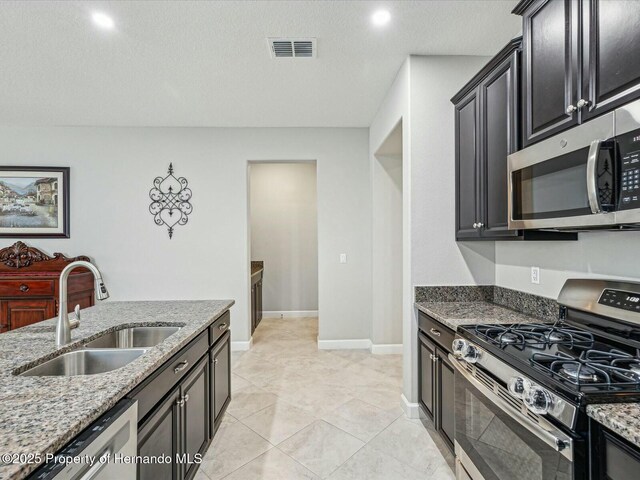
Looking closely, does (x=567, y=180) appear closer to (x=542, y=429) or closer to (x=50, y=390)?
(x=542, y=429)

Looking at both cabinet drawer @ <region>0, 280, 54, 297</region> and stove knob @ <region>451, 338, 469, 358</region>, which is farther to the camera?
cabinet drawer @ <region>0, 280, 54, 297</region>

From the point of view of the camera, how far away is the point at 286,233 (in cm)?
627

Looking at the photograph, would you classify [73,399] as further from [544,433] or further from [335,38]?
[335,38]

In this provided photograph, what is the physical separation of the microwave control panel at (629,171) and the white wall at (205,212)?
319cm

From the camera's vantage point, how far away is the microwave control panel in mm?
1153

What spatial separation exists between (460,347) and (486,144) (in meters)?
1.26

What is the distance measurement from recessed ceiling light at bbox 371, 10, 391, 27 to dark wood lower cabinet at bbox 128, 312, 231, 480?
222 centimetres

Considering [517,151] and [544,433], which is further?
[517,151]

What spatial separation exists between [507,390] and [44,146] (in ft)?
17.6

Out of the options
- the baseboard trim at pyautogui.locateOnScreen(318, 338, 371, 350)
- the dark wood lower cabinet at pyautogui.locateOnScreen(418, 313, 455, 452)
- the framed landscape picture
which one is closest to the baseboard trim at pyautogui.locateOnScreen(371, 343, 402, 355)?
the baseboard trim at pyautogui.locateOnScreen(318, 338, 371, 350)

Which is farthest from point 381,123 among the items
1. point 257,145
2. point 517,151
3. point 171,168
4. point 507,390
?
point 507,390

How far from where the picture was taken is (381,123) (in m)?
3.67

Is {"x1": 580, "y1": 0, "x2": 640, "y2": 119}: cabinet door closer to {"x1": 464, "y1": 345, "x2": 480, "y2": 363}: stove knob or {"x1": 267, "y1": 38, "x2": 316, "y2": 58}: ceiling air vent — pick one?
{"x1": 464, "y1": 345, "x2": 480, "y2": 363}: stove knob

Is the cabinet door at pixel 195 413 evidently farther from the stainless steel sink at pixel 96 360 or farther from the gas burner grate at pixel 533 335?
the gas burner grate at pixel 533 335
